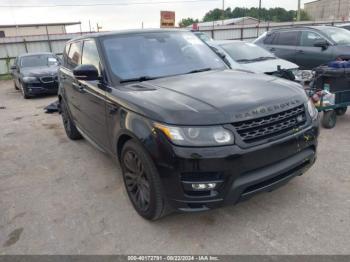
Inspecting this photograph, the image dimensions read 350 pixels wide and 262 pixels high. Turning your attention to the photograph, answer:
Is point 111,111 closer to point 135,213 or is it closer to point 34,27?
point 135,213

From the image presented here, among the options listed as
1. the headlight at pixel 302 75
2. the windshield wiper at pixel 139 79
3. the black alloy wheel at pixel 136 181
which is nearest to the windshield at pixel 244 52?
the headlight at pixel 302 75

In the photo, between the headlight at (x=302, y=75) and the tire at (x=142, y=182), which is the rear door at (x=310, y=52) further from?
the tire at (x=142, y=182)

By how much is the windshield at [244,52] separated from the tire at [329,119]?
2536 millimetres

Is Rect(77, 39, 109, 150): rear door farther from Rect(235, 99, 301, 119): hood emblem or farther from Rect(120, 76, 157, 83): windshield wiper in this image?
Rect(235, 99, 301, 119): hood emblem

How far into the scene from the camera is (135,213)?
329cm

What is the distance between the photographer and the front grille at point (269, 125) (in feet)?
8.24

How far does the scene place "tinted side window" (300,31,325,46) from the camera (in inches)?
348

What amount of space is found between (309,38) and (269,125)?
7507 millimetres

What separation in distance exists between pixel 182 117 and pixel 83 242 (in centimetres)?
147

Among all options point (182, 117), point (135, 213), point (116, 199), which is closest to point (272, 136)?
point (182, 117)

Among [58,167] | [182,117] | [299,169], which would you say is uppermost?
[182,117]

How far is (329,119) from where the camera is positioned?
5488 millimetres

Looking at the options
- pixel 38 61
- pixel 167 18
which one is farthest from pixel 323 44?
pixel 167 18

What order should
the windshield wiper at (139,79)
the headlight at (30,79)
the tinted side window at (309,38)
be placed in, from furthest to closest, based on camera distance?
the headlight at (30,79)
the tinted side window at (309,38)
the windshield wiper at (139,79)
